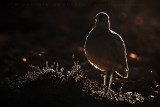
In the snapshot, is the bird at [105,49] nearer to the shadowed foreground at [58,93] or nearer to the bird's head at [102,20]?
the bird's head at [102,20]

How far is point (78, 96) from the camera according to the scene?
3.68 m

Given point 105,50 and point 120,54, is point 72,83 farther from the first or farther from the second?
point 120,54

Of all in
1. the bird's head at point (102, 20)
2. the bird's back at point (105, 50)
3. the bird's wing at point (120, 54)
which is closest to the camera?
the bird's back at point (105, 50)

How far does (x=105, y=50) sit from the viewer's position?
13.4 feet

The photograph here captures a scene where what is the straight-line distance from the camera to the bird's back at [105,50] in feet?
13.5

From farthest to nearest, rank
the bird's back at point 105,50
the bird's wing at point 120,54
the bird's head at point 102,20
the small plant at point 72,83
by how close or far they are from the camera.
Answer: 1. the bird's head at point 102,20
2. the bird's wing at point 120,54
3. the bird's back at point 105,50
4. the small plant at point 72,83

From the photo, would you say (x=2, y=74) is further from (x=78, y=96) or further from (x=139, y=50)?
(x=139, y=50)

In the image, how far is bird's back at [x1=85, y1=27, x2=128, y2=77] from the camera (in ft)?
13.5

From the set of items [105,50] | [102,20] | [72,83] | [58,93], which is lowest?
[58,93]

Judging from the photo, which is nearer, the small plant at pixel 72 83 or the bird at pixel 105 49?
the small plant at pixel 72 83

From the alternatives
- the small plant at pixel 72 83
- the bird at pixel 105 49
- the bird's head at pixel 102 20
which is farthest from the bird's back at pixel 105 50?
the small plant at pixel 72 83

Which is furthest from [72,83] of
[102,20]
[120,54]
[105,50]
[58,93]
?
[102,20]

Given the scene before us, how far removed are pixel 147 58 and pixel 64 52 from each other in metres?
3.02

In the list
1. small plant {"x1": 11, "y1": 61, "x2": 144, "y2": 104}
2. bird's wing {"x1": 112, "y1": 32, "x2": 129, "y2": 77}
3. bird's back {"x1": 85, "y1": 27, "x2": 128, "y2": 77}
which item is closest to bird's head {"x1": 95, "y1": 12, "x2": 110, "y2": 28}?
bird's back {"x1": 85, "y1": 27, "x2": 128, "y2": 77}
